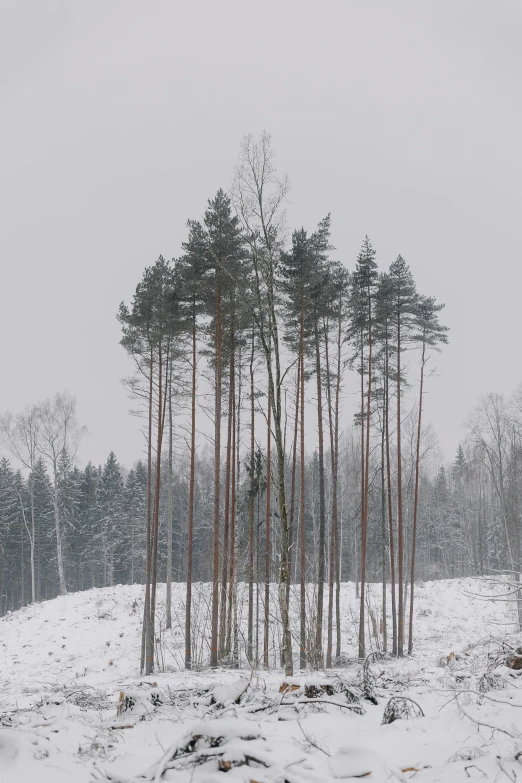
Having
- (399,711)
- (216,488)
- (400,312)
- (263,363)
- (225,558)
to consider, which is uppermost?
(400,312)

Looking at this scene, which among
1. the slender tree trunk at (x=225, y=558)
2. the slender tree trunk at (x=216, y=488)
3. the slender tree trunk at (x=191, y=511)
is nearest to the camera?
the slender tree trunk at (x=216, y=488)

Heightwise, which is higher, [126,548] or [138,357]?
[138,357]

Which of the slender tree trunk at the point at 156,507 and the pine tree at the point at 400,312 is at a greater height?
the pine tree at the point at 400,312

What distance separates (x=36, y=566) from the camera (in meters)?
43.0

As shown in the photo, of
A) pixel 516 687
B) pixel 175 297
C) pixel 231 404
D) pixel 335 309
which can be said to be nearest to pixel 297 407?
pixel 231 404

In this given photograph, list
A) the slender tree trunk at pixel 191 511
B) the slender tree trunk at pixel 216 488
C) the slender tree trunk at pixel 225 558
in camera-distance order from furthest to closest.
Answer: the slender tree trunk at pixel 225 558, the slender tree trunk at pixel 191 511, the slender tree trunk at pixel 216 488

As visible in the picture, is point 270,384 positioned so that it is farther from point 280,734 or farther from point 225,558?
point 225,558

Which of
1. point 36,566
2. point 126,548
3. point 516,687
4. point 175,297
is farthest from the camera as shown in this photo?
point 126,548

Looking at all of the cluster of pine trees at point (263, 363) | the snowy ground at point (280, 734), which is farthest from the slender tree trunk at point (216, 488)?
the snowy ground at point (280, 734)

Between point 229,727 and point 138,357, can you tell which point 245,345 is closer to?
point 138,357

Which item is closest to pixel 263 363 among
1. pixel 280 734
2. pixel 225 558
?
pixel 225 558

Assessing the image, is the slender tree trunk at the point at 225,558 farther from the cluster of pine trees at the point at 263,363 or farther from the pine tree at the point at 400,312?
the pine tree at the point at 400,312

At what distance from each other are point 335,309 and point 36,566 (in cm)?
3982

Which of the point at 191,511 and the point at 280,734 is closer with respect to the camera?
the point at 280,734
